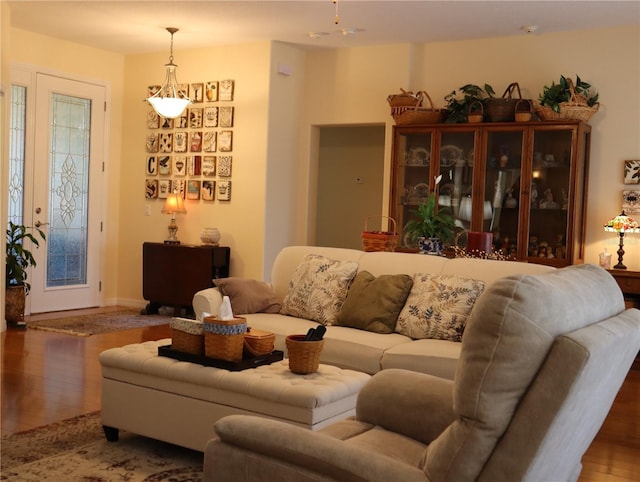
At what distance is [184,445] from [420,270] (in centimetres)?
178

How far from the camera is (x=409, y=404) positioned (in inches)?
96.3

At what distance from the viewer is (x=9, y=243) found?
21.8ft

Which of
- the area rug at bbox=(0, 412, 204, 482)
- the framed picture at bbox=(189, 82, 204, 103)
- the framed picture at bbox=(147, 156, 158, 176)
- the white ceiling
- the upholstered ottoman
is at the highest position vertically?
the white ceiling

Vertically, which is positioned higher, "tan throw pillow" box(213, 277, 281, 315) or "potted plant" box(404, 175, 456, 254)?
"potted plant" box(404, 175, 456, 254)

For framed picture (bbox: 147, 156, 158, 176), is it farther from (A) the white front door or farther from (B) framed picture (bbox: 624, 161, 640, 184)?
(B) framed picture (bbox: 624, 161, 640, 184)

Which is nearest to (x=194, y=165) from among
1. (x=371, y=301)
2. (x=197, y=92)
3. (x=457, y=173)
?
(x=197, y=92)

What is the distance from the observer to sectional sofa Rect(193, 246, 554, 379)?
3873 mm

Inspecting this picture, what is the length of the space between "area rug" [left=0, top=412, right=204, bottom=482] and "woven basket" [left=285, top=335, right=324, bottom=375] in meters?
0.61

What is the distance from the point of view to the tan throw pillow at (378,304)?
421 centimetres

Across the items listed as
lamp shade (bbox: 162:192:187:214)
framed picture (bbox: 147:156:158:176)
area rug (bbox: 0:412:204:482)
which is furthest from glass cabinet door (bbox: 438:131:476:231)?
area rug (bbox: 0:412:204:482)

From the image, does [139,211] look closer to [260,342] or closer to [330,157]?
[330,157]

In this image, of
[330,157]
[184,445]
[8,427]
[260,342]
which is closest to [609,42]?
[330,157]

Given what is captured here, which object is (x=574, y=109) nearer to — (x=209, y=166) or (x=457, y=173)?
(x=457, y=173)

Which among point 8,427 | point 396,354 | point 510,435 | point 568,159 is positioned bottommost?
point 8,427
